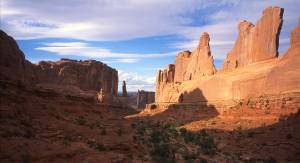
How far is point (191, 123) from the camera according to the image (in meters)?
45.1

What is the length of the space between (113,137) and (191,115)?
30.4 metres

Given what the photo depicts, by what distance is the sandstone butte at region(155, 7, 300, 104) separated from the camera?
37.9 m

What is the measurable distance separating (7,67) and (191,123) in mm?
25734

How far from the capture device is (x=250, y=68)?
45.6m

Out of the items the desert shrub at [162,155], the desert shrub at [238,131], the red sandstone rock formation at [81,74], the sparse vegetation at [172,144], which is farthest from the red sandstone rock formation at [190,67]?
the desert shrub at [162,155]

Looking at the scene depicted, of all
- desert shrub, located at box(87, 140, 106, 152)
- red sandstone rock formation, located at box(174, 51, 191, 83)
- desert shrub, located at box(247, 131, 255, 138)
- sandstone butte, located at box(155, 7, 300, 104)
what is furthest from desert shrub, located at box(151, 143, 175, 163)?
red sandstone rock formation, located at box(174, 51, 191, 83)

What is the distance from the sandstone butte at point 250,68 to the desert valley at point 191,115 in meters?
0.11

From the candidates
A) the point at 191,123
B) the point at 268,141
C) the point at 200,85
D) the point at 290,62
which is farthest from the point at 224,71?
the point at 268,141

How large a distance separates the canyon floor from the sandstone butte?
111 inches

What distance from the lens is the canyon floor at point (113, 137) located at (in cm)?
1686

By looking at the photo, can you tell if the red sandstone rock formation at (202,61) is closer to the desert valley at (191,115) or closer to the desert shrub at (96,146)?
the desert valley at (191,115)

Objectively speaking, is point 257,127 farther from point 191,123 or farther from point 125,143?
point 125,143

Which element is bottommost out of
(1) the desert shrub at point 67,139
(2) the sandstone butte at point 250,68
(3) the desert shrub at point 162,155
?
(3) the desert shrub at point 162,155

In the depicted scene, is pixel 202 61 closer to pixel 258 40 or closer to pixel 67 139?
pixel 258 40
